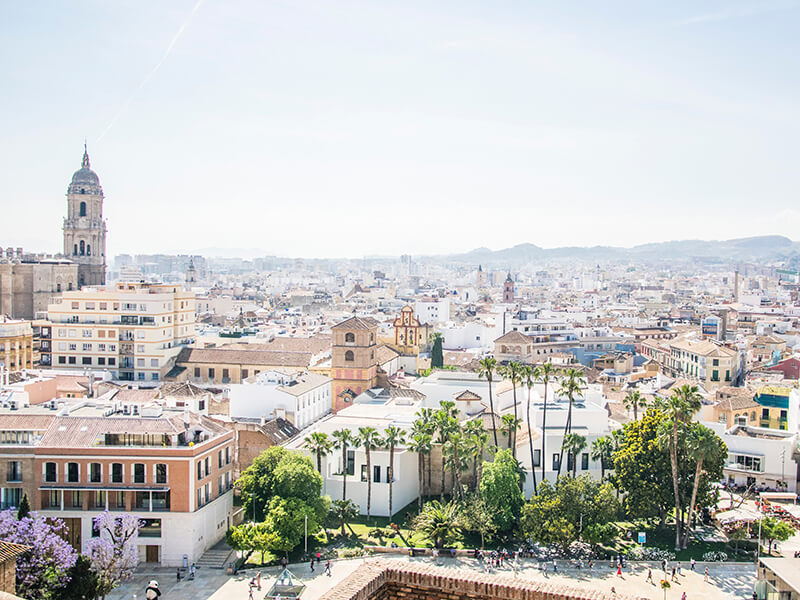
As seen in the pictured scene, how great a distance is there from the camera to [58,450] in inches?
1385

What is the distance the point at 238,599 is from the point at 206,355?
Result: 41.0 meters

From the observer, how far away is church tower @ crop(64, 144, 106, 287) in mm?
107125

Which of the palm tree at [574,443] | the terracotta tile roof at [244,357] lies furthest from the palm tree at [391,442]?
the terracotta tile roof at [244,357]

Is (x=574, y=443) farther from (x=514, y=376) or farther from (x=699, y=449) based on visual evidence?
(x=699, y=449)

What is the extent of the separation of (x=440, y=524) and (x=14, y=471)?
2067 cm

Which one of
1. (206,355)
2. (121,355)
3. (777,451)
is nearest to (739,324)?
(777,451)

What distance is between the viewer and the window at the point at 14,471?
35.2 metres

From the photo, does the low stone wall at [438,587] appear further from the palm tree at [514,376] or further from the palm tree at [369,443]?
the palm tree at [514,376]

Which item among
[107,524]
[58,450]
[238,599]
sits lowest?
[238,599]

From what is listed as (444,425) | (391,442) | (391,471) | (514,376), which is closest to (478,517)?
(444,425)

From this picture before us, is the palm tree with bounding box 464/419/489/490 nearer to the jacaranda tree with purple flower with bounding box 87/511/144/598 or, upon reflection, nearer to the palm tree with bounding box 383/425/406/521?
the palm tree with bounding box 383/425/406/521

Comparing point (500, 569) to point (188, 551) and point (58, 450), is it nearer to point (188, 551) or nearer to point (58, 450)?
point (188, 551)

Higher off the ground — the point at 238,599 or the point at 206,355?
the point at 206,355

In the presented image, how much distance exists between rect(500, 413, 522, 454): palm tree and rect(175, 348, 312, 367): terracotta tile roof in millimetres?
27577
